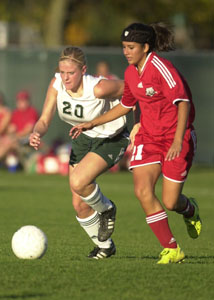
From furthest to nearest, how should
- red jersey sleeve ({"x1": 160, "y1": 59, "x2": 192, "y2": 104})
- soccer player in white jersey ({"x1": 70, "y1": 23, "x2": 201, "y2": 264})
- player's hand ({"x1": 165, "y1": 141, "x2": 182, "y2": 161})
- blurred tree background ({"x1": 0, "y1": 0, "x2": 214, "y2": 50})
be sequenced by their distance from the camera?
blurred tree background ({"x1": 0, "y1": 0, "x2": 214, "y2": 50}) < soccer player in white jersey ({"x1": 70, "y1": 23, "x2": 201, "y2": 264}) < red jersey sleeve ({"x1": 160, "y1": 59, "x2": 192, "y2": 104}) < player's hand ({"x1": 165, "y1": 141, "x2": 182, "y2": 161})

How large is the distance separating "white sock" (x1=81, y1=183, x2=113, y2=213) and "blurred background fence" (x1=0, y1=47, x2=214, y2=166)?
1626cm

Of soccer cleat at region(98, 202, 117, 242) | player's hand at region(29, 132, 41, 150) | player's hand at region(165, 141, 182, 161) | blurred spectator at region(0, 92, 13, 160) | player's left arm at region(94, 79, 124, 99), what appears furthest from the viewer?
blurred spectator at region(0, 92, 13, 160)

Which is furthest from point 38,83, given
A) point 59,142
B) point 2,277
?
point 2,277

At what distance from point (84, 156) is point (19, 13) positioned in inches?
1116

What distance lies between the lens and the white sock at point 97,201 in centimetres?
915

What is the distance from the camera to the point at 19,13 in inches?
1460

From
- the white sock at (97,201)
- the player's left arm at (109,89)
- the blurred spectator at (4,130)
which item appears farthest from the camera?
the blurred spectator at (4,130)

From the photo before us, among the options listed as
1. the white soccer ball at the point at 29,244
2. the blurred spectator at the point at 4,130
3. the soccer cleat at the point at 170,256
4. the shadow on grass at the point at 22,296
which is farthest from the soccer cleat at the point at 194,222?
the blurred spectator at the point at 4,130

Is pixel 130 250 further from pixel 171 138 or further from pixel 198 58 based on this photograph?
pixel 198 58

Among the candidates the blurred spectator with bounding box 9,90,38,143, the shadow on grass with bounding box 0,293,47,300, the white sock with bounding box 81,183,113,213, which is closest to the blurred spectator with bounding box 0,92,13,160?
the blurred spectator with bounding box 9,90,38,143

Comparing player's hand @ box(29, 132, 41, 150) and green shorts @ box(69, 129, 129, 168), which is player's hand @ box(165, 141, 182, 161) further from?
player's hand @ box(29, 132, 41, 150)

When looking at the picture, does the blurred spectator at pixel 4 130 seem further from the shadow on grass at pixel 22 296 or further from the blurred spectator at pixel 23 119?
the shadow on grass at pixel 22 296

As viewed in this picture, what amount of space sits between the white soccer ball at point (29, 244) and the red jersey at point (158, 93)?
55.4 inches

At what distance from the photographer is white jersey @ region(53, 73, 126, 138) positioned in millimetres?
9320
